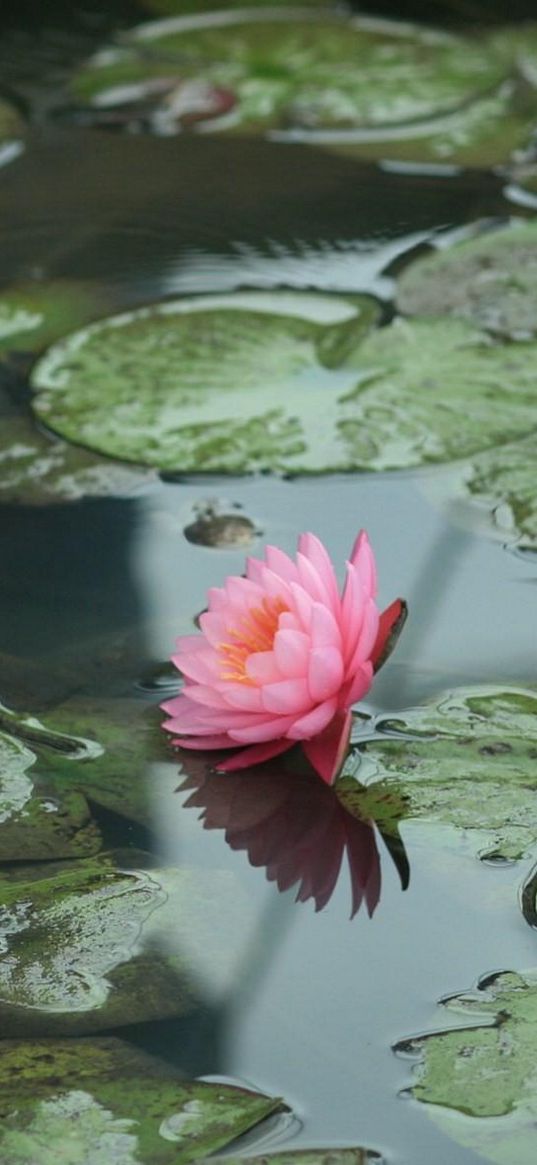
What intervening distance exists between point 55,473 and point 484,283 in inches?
31.2

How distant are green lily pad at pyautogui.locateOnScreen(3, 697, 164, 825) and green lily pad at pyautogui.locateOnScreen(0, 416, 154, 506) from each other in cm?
45

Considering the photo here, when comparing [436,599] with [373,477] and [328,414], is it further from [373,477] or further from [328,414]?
[328,414]

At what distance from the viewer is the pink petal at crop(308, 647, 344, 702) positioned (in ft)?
4.83

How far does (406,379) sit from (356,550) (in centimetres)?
72

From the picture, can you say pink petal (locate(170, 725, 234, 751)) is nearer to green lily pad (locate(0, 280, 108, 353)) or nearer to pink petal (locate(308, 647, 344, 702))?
pink petal (locate(308, 647, 344, 702))

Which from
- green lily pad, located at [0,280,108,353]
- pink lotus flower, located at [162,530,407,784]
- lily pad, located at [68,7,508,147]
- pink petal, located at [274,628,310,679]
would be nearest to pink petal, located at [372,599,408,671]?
pink lotus flower, located at [162,530,407,784]

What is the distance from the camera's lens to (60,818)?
1499 millimetres

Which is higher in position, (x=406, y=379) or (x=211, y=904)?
(x=406, y=379)

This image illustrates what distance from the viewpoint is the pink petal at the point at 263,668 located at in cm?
148

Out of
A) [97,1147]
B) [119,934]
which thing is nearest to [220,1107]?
[97,1147]

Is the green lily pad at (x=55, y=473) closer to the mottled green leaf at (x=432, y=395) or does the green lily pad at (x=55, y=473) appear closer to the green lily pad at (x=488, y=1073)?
the mottled green leaf at (x=432, y=395)

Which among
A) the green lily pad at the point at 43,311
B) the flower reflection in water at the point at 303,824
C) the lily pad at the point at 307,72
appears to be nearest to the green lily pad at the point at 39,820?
the flower reflection in water at the point at 303,824

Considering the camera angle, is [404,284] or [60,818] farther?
[404,284]

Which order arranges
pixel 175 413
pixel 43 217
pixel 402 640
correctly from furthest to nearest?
pixel 43 217 → pixel 175 413 → pixel 402 640
